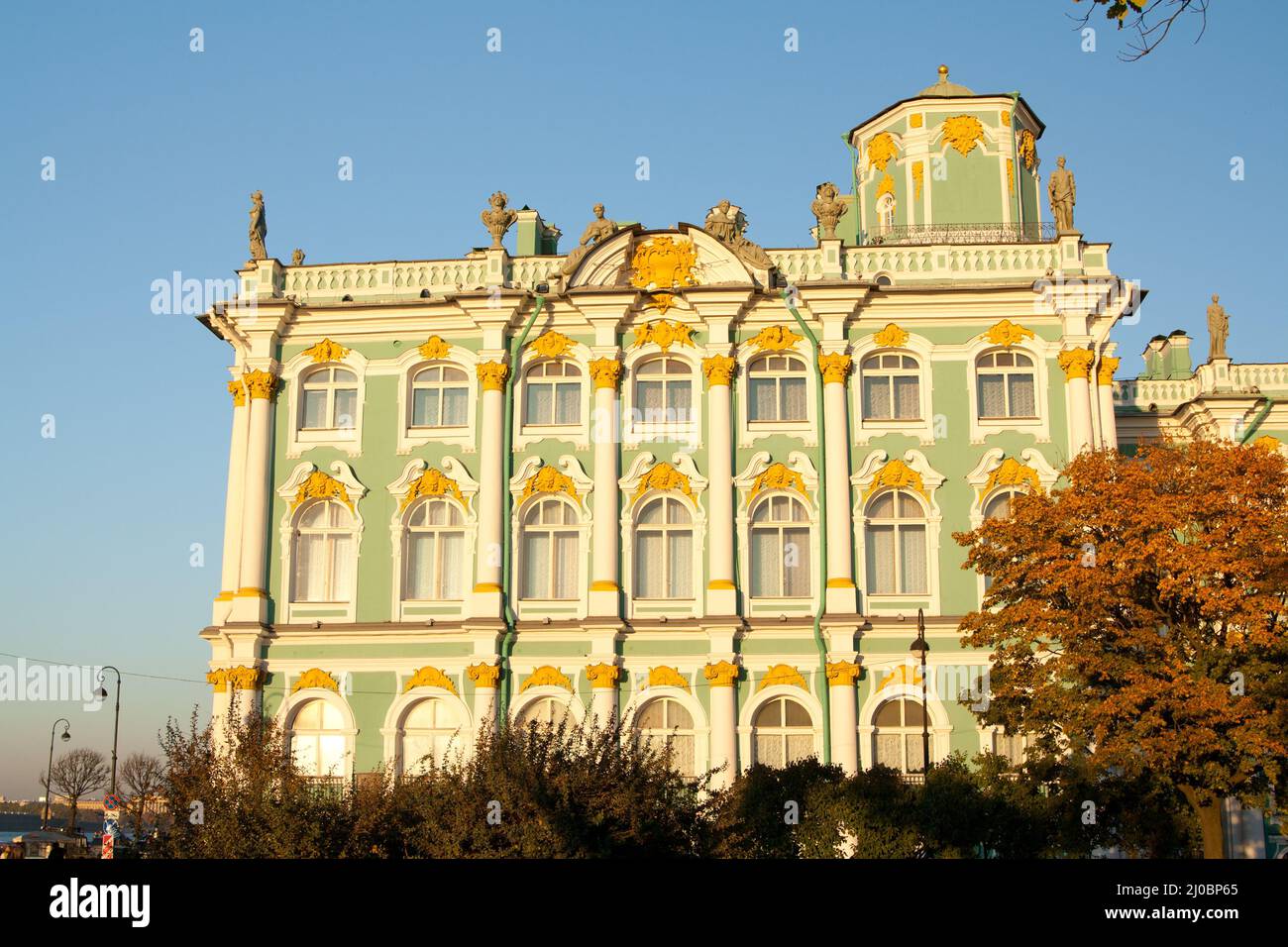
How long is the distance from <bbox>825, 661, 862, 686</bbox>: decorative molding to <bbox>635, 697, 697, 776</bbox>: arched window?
348 centimetres

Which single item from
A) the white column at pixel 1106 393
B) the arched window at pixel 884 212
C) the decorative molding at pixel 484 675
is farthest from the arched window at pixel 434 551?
the white column at pixel 1106 393

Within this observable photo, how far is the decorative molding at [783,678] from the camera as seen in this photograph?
36.3m

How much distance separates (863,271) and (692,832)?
20.4 metres

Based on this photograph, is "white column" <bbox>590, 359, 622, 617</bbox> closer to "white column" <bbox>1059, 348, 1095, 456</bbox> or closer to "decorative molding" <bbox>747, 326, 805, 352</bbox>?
"decorative molding" <bbox>747, 326, 805, 352</bbox>

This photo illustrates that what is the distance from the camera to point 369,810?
2091 cm

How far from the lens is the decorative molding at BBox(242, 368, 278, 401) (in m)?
38.9

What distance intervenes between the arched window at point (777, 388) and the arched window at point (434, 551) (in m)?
7.92

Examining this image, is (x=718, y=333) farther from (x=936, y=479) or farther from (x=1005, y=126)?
(x=1005, y=126)

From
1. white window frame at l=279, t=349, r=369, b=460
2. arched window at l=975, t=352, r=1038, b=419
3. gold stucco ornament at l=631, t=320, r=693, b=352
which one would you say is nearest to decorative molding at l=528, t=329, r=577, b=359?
gold stucco ornament at l=631, t=320, r=693, b=352

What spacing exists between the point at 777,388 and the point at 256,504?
13.4 m

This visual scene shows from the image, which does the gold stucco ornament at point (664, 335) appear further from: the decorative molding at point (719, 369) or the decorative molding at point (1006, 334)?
the decorative molding at point (1006, 334)

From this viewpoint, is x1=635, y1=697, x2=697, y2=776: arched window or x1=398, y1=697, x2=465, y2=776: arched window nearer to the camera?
x1=635, y1=697, x2=697, y2=776: arched window

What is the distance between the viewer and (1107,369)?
126 feet

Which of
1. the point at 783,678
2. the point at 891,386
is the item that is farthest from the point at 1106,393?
the point at 783,678
